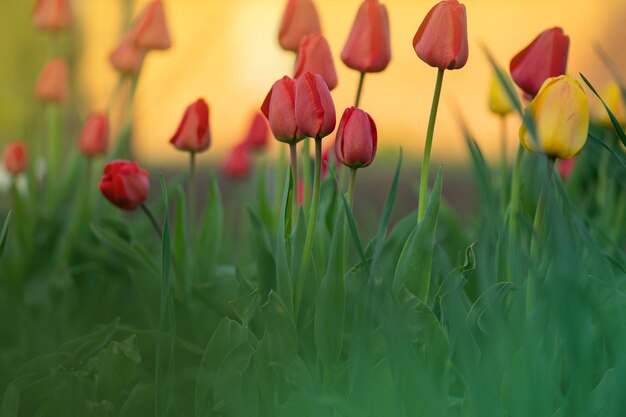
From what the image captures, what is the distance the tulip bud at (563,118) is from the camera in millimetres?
934

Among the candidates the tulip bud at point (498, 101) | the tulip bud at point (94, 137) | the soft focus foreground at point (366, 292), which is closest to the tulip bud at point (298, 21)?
the soft focus foreground at point (366, 292)

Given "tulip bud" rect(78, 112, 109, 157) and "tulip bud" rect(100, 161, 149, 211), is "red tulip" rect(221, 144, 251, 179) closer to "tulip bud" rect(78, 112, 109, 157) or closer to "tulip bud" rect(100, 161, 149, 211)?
"tulip bud" rect(78, 112, 109, 157)

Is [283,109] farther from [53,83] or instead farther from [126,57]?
[53,83]

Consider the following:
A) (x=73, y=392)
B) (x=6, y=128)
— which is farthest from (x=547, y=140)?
(x=6, y=128)

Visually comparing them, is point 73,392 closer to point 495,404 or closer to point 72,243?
point 495,404

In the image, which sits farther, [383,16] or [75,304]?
[75,304]

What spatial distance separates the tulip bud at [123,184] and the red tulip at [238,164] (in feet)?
2.34

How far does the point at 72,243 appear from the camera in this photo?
166cm

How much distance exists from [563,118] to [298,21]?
0.46 meters

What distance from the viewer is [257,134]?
73.2 inches

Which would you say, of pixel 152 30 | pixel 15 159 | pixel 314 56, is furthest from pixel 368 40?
pixel 15 159

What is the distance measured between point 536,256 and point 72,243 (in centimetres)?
92

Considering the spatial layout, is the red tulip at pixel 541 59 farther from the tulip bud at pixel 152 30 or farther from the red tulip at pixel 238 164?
the red tulip at pixel 238 164

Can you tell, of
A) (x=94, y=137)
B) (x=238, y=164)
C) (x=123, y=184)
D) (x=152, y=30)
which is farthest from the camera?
(x=238, y=164)
